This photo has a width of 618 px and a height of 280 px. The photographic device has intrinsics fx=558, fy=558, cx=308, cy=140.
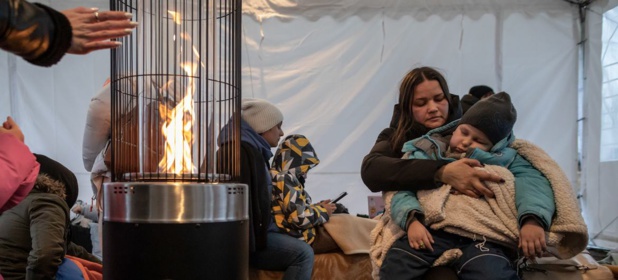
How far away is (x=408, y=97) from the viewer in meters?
1.57

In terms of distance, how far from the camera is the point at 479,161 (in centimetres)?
136

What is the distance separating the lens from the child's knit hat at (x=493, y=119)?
1.35 m

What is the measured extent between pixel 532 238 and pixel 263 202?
3.20ft

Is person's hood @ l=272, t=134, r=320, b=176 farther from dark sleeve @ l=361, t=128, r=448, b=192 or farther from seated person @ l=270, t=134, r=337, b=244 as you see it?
dark sleeve @ l=361, t=128, r=448, b=192

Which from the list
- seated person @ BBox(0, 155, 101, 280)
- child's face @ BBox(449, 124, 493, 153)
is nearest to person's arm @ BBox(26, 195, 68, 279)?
seated person @ BBox(0, 155, 101, 280)

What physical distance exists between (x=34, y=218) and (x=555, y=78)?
3360 millimetres

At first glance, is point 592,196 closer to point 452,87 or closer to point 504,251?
point 452,87

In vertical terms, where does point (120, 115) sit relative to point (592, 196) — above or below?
above

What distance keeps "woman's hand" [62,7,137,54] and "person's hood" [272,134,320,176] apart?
126cm

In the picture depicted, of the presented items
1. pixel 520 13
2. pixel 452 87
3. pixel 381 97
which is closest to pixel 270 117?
pixel 381 97

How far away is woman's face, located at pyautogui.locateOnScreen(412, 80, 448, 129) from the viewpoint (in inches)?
60.3

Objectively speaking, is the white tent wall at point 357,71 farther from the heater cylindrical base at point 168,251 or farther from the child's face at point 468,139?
the heater cylindrical base at point 168,251

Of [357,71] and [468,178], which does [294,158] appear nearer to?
[468,178]

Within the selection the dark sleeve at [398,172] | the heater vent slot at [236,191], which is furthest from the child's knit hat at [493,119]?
the heater vent slot at [236,191]
